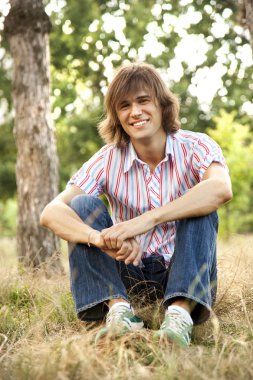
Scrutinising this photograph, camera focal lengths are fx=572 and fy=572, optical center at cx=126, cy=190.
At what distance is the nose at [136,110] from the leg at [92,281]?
893mm

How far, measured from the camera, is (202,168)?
3275 mm

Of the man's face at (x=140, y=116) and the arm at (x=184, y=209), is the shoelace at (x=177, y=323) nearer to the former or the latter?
the arm at (x=184, y=209)

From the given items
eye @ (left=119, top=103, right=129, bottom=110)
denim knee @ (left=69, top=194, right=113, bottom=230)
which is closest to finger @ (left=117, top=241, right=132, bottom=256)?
denim knee @ (left=69, top=194, right=113, bottom=230)

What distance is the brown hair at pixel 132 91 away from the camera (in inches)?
138

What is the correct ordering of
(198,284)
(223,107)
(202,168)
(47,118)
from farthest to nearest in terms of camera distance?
(223,107)
(47,118)
(202,168)
(198,284)

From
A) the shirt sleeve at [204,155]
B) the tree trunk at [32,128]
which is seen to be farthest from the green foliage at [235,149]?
the shirt sleeve at [204,155]

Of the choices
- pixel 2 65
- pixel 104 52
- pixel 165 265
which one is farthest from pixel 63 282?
pixel 2 65

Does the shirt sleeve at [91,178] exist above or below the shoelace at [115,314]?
above

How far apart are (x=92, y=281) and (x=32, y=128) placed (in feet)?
10.6

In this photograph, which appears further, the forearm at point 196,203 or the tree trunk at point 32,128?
the tree trunk at point 32,128

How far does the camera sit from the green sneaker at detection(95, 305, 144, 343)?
102 inches

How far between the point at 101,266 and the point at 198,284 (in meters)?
0.53

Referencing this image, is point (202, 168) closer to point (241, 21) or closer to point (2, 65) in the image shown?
point (241, 21)

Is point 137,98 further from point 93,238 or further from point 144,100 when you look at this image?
point 93,238
